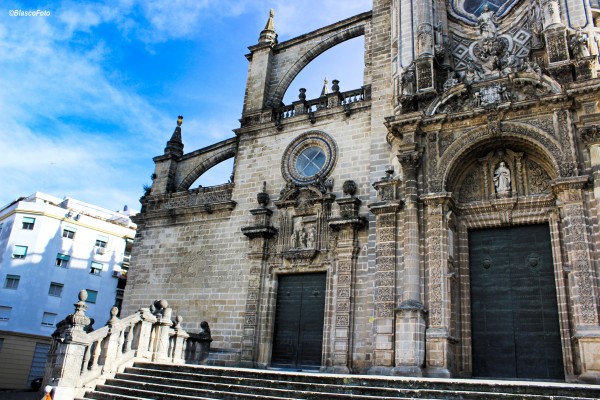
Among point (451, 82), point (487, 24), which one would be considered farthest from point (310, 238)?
point (487, 24)

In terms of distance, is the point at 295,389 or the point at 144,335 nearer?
the point at 295,389

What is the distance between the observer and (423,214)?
41.5 feet

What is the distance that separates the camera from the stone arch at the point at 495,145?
11.9 metres

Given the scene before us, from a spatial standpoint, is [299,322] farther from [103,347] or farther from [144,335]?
[103,347]

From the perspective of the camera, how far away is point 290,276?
1567 centimetres

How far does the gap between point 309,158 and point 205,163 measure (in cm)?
539

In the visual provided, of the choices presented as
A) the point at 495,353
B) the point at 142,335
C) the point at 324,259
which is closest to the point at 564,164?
the point at 495,353

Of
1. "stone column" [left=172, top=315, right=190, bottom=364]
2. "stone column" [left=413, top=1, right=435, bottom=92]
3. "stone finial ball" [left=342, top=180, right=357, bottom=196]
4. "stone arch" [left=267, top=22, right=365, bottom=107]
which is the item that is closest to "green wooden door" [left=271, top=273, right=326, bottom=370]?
"stone finial ball" [left=342, top=180, right=357, bottom=196]

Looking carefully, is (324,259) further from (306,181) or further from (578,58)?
(578,58)

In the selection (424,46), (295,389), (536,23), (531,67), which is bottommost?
(295,389)

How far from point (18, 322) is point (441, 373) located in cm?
2758

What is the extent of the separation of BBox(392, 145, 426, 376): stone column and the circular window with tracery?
11.3 feet

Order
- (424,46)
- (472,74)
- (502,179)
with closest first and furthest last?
(502,179) < (472,74) < (424,46)

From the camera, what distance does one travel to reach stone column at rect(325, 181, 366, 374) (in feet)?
43.5
